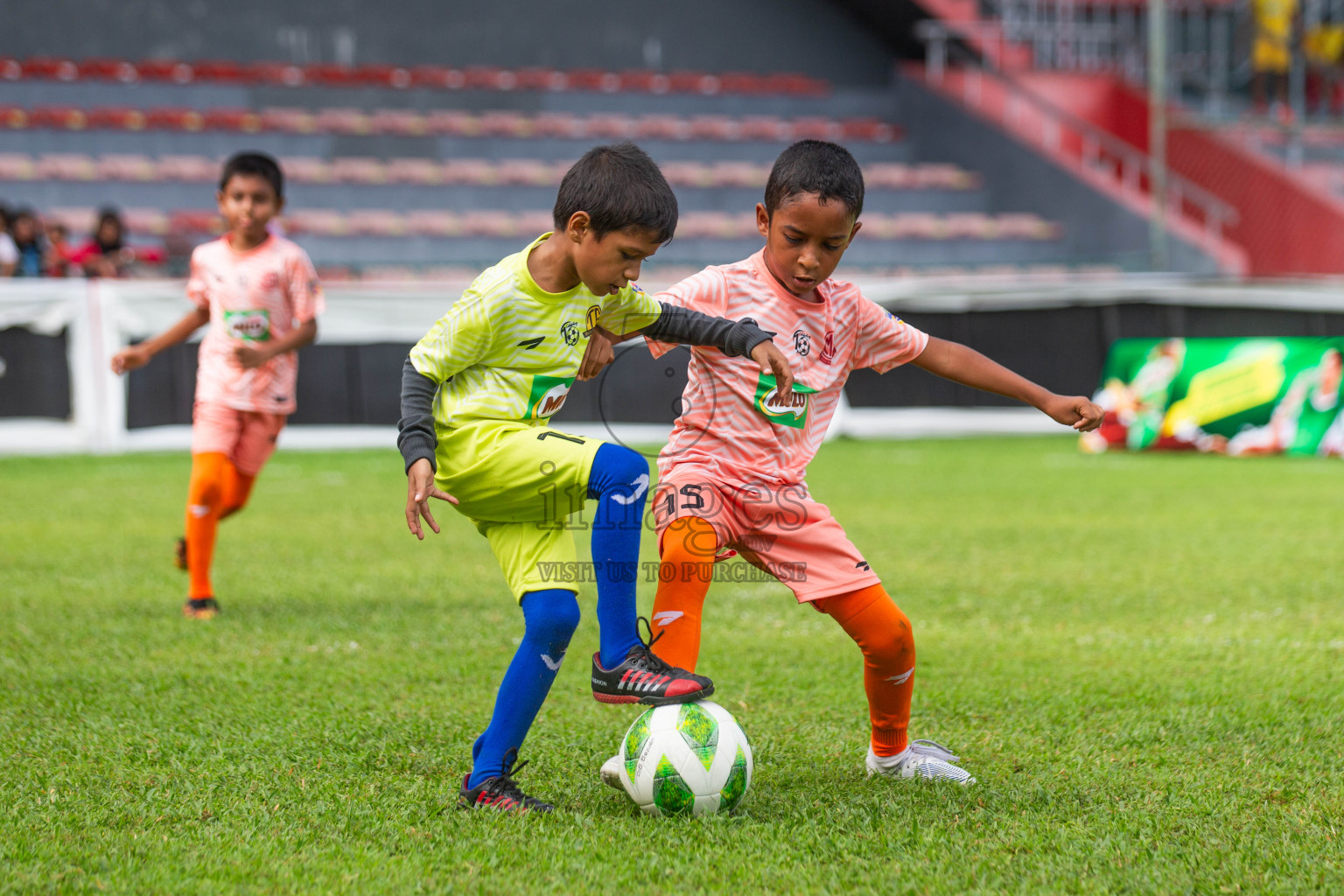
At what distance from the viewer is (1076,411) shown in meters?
3.09

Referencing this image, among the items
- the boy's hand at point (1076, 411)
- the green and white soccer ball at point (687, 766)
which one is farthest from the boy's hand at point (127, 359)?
the boy's hand at point (1076, 411)

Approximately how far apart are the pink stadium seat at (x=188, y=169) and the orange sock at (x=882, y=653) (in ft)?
57.4

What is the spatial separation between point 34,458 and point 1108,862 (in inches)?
435

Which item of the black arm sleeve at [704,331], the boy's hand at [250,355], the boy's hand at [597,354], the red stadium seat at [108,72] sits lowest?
the boy's hand at [250,355]

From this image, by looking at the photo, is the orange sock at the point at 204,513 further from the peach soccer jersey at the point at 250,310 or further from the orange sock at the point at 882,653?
the orange sock at the point at 882,653

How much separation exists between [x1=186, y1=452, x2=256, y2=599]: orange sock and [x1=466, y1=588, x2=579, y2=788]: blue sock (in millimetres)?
2713

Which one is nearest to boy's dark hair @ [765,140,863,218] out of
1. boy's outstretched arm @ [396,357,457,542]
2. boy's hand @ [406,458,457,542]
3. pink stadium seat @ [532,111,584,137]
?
boy's outstretched arm @ [396,357,457,542]

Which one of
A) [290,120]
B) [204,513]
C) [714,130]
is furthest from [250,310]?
[714,130]

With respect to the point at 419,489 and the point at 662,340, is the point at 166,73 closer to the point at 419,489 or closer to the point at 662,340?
the point at 662,340

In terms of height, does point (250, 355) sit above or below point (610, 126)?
below

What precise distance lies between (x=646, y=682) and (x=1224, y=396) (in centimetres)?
1061

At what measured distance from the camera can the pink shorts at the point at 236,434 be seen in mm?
5203

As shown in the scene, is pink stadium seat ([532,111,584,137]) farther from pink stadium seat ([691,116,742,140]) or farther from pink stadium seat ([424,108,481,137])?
pink stadium seat ([691,116,742,140])

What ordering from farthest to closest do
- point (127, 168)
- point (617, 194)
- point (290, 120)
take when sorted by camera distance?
point (290, 120) → point (127, 168) → point (617, 194)
